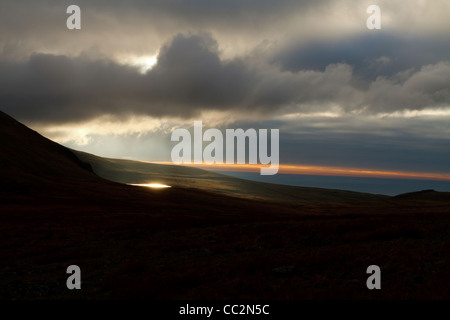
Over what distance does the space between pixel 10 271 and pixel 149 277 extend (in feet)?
32.4

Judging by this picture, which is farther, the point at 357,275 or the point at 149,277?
the point at 149,277

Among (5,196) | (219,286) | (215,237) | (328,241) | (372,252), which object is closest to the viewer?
(219,286)

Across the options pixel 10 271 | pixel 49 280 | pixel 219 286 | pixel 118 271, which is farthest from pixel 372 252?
pixel 10 271

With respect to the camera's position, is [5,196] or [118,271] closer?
[118,271]

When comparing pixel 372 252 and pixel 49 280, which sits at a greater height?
pixel 372 252
